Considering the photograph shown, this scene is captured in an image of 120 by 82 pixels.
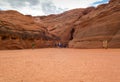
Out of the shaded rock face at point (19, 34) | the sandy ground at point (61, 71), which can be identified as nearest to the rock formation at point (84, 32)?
the shaded rock face at point (19, 34)

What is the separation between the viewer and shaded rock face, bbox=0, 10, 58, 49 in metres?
25.0

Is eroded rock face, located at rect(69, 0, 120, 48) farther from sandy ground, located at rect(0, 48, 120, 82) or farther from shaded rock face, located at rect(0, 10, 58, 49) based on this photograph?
sandy ground, located at rect(0, 48, 120, 82)

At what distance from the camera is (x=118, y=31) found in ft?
65.7

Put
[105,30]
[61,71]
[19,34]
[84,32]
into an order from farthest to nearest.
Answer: [84,32] < [19,34] < [105,30] < [61,71]

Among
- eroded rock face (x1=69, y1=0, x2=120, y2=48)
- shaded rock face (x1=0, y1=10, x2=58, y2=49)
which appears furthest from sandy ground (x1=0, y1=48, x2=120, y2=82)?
shaded rock face (x1=0, y1=10, x2=58, y2=49)

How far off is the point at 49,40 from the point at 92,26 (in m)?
13.8

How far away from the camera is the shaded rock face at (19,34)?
2496 cm

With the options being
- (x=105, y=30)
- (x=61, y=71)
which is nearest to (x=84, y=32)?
(x=105, y=30)

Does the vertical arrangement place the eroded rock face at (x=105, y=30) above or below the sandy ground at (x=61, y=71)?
above

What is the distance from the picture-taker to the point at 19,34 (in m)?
27.7

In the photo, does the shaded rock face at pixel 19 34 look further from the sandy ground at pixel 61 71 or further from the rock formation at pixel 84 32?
the sandy ground at pixel 61 71

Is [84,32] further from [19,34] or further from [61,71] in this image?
[61,71]

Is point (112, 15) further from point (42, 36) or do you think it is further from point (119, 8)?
point (42, 36)

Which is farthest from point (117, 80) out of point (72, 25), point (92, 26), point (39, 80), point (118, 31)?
point (72, 25)
